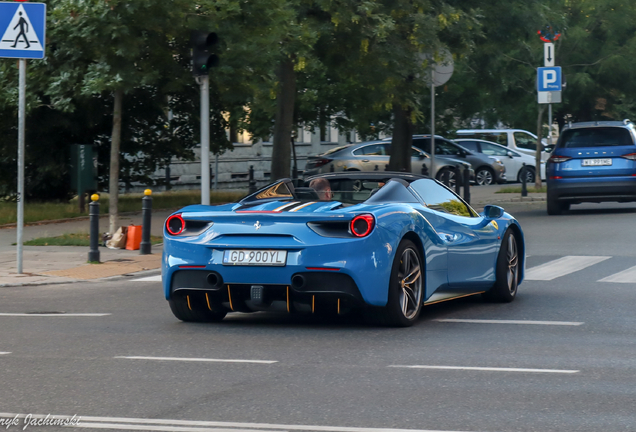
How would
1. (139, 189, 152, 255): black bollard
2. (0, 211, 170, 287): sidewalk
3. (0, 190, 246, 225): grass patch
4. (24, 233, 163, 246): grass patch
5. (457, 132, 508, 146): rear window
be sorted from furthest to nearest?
(457, 132, 508, 146): rear window
(0, 190, 246, 225): grass patch
(24, 233, 163, 246): grass patch
(139, 189, 152, 255): black bollard
(0, 211, 170, 287): sidewalk

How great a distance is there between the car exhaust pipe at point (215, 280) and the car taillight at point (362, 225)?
40.5 inches

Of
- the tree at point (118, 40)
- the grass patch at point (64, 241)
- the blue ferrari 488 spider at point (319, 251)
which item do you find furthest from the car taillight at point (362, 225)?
the grass patch at point (64, 241)

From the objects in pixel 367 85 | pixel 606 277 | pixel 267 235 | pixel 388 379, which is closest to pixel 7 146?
pixel 367 85

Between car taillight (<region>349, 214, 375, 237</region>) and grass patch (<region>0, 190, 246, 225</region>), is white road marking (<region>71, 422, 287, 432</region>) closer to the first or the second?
car taillight (<region>349, 214, 375, 237</region>)

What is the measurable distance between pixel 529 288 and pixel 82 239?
26.9 ft

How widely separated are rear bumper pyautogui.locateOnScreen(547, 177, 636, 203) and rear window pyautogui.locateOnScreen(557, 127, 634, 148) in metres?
0.68

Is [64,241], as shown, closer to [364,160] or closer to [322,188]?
[322,188]

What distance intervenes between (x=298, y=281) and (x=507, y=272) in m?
2.83

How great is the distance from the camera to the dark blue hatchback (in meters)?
21.0

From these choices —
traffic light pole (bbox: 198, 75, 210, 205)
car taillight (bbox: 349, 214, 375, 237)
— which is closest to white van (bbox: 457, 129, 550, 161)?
traffic light pole (bbox: 198, 75, 210, 205)

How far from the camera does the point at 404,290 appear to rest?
840 cm

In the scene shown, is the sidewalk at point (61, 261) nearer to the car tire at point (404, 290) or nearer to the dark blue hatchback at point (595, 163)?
the car tire at point (404, 290)

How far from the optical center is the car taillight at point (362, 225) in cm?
795

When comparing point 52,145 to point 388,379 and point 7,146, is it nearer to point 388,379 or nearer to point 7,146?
point 7,146
